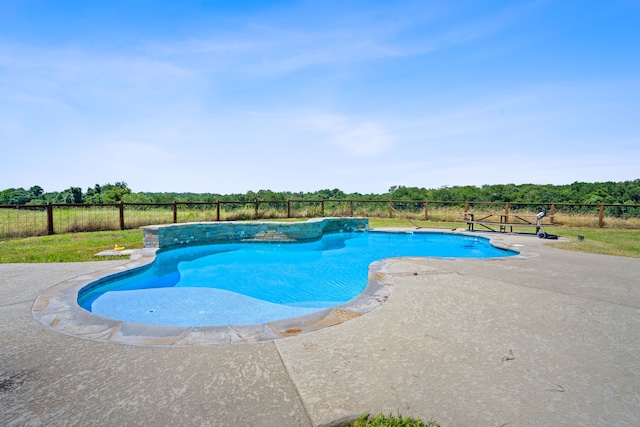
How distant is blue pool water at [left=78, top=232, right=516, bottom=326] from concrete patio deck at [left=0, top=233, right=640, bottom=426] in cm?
136

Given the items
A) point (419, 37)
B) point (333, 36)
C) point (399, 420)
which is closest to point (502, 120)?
point (419, 37)

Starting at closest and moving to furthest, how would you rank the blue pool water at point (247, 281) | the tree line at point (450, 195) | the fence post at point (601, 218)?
the blue pool water at point (247, 281), the fence post at point (601, 218), the tree line at point (450, 195)

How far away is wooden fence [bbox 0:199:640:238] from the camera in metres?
8.84

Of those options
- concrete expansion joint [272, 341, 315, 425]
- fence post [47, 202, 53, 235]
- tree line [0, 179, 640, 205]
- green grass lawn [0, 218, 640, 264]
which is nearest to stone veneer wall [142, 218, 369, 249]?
green grass lawn [0, 218, 640, 264]

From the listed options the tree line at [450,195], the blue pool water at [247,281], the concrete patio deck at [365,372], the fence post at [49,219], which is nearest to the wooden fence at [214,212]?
the fence post at [49,219]

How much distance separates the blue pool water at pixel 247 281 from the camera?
13.5 feet

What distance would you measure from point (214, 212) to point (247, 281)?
25.6 feet

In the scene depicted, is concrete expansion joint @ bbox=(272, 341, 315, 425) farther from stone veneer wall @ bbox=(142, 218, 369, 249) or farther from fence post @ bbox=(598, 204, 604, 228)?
fence post @ bbox=(598, 204, 604, 228)

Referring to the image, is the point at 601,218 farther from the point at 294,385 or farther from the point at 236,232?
the point at 294,385

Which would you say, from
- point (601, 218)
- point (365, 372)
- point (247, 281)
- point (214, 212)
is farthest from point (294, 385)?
point (601, 218)

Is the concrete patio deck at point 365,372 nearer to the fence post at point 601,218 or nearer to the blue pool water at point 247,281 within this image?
the blue pool water at point 247,281

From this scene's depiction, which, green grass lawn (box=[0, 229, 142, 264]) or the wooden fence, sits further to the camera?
the wooden fence

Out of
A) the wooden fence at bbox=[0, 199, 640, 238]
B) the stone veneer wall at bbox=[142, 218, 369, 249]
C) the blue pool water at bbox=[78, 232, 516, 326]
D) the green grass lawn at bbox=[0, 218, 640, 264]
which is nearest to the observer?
the blue pool water at bbox=[78, 232, 516, 326]

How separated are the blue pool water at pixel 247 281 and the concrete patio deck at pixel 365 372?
1.36 metres
